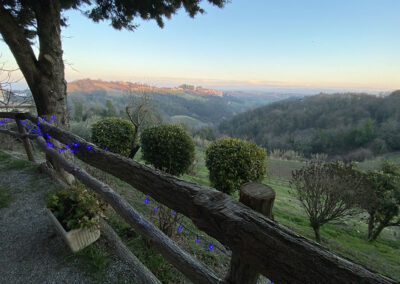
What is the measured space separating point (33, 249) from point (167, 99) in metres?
87.6

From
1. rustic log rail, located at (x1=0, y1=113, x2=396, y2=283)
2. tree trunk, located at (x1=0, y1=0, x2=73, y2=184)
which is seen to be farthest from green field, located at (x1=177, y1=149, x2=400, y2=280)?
tree trunk, located at (x1=0, y1=0, x2=73, y2=184)

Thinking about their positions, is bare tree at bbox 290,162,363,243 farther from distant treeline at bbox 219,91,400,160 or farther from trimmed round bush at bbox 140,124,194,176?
distant treeline at bbox 219,91,400,160

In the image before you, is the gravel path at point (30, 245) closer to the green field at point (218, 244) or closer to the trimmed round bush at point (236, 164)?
the green field at point (218, 244)

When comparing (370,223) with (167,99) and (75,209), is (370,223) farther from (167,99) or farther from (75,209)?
(167,99)

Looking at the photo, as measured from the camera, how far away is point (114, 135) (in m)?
8.35

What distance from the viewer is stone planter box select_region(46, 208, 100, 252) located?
232cm

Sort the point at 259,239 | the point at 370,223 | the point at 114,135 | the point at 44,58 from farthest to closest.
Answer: the point at 114,135 → the point at 370,223 → the point at 44,58 → the point at 259,239

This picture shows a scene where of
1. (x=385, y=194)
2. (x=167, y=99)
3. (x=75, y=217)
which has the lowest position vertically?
(x=167, y=99)

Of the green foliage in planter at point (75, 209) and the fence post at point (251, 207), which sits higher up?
the fence post at point (251, 207)

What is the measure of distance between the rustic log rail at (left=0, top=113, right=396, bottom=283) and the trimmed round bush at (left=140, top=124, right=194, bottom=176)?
Result: 19.1 feet

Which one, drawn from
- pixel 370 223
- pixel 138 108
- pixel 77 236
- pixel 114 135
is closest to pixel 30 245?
pixel 77 236

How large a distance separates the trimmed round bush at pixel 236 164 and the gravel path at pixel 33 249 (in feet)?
14.8

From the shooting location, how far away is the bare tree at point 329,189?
512cm

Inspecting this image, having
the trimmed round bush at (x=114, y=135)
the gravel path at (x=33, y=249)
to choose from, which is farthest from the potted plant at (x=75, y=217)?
the trimmed round bush at (x=114, y=135)
